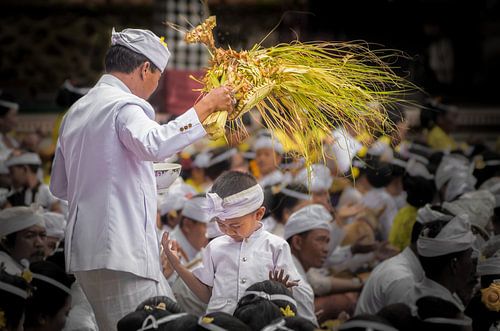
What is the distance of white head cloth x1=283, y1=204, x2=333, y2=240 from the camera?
5680 mm

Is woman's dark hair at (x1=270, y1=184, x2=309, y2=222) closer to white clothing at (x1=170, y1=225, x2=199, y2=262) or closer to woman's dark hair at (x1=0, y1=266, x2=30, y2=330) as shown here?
white clothing at (x1=170, y1=225, x2=199, y2=262)

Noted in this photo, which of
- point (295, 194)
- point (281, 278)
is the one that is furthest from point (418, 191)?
point (281, 278)

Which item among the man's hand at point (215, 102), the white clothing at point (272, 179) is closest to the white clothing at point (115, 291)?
the man's hand at point (215, 102)

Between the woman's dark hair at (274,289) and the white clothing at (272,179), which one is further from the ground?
the woman's dark hair at (274,289)

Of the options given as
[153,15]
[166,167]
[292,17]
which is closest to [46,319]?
[166,167]

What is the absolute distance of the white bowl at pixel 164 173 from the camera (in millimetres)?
4711

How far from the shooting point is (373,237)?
6844 mm

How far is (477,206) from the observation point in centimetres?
609

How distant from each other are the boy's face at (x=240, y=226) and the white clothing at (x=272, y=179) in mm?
2719

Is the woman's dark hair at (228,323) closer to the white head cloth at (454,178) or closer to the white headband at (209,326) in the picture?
the white headband at (209,326)

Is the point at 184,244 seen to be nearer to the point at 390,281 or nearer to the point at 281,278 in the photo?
→ the point at 390,281

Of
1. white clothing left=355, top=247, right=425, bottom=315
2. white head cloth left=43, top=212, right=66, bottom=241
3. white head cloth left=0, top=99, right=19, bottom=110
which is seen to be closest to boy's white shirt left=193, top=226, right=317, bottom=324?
white clothing left=355, top=247, right=425, bottom=315

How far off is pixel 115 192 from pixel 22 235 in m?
1.56

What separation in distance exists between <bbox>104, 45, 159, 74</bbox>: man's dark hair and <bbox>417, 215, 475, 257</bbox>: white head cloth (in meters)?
Answer: 1.60
